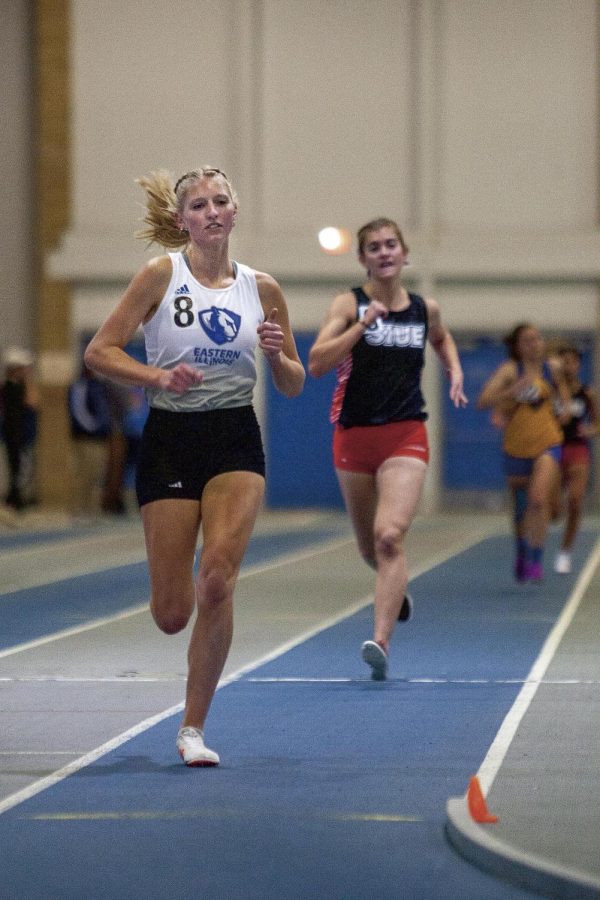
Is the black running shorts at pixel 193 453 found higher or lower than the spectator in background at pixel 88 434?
higher

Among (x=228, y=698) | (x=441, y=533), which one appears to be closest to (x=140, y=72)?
(x=441, y=533)

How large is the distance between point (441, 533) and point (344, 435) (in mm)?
12682

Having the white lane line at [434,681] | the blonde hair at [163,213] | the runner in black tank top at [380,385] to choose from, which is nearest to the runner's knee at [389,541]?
the runner in black tank top at [380,385]

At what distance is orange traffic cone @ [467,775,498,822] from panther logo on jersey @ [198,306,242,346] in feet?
6.36

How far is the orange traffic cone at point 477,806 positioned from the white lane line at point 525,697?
0.48 metres

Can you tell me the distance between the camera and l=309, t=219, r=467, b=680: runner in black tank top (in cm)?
933


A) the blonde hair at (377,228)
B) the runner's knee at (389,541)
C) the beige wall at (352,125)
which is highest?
the beige wall at (352,125)

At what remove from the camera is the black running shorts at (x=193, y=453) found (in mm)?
6680

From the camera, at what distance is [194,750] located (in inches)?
258

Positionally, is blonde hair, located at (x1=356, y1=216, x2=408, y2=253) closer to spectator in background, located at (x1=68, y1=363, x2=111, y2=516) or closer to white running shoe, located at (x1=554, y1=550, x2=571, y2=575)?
white running shoe, located at (x1=554, y1=550, x2=571, y2=575)

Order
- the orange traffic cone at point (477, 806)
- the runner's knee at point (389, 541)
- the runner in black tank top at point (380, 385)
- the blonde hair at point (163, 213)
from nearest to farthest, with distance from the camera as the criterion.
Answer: the orange traffic cone at point (477, 806)
the blonde hair at point (163, 213)
the runner's knee at point (389, 541)
the runner in black tank top at point (380, 385)

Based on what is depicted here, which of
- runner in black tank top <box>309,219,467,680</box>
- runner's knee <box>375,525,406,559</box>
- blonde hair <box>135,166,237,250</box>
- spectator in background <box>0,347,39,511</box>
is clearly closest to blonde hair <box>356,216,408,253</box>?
runner in black tank top <box>309,219,467,680</box>

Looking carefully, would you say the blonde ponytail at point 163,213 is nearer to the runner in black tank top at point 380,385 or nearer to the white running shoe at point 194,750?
the white running shoe at point 194,750

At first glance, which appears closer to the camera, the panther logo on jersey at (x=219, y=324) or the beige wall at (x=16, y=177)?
the panther logo on jersey at (x=219, y=324)
